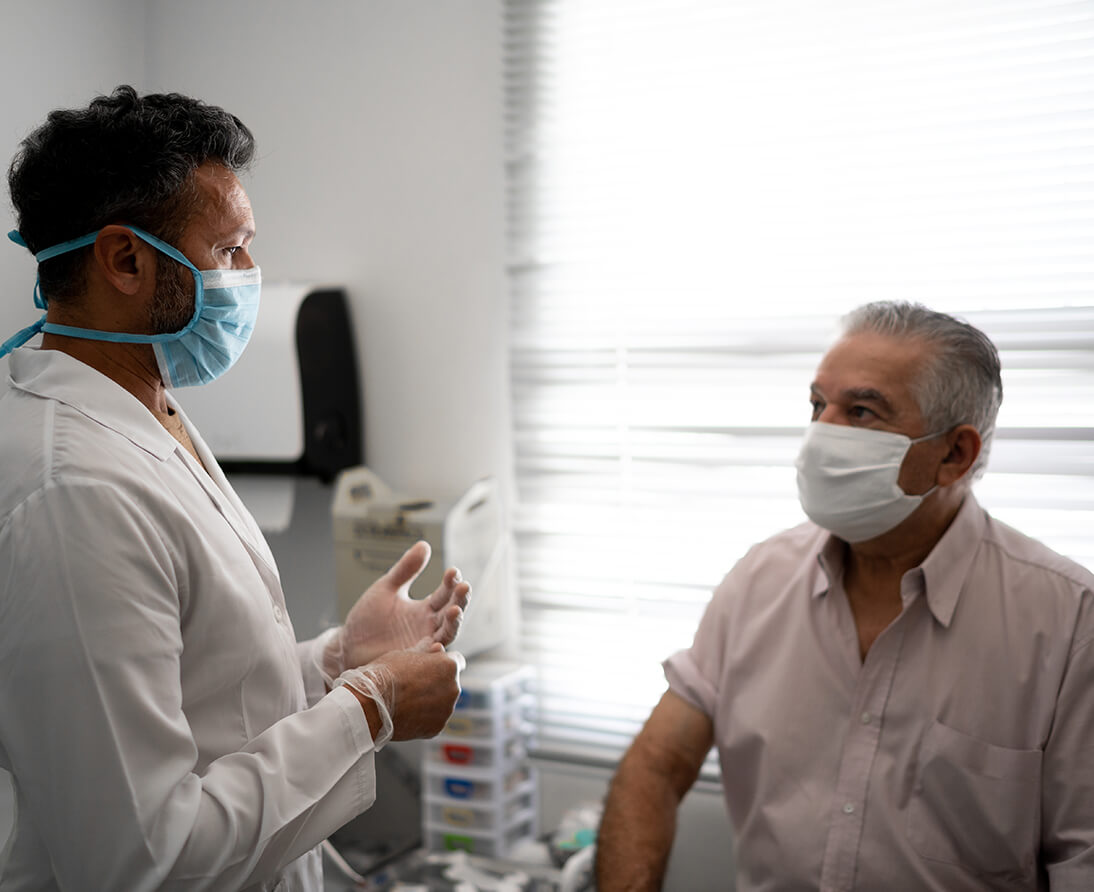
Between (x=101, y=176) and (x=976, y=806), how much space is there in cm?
152

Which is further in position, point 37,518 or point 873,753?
point 873,753

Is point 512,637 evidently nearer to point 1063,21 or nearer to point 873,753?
point 873,753

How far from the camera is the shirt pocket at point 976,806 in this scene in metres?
1.45

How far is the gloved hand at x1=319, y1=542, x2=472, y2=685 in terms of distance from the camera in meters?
1.31

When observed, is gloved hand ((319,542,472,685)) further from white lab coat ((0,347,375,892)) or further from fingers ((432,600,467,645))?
white lab coat ((0,347,375,892))

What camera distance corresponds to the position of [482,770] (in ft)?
7.68

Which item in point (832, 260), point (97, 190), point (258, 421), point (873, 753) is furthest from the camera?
point (258, 421)

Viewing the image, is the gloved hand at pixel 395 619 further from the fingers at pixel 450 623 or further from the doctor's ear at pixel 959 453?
the doctor's ear at pixel 959 453

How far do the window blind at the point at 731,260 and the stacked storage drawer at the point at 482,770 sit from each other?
126 mm

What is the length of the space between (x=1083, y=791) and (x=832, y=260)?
1.20 m

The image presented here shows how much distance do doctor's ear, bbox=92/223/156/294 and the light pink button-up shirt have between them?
3.91ft

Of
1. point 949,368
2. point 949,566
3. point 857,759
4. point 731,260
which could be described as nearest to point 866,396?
point 949,368

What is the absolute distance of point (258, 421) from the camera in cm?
255

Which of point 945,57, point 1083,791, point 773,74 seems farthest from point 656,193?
point 1083,791
